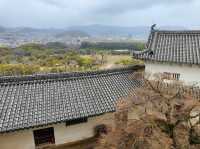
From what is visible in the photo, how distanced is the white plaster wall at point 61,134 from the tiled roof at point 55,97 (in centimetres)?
119

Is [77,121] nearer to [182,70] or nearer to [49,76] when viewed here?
[49,76]

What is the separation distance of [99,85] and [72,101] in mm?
2446

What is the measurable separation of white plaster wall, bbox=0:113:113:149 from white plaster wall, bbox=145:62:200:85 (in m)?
6.00

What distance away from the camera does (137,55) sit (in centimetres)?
1877

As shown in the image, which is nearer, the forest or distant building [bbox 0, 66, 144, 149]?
distant building [bbox 0, 66, 144, 149]

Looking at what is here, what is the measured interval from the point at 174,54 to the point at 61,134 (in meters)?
9.74

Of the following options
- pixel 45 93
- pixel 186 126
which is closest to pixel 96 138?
pixel 45 93

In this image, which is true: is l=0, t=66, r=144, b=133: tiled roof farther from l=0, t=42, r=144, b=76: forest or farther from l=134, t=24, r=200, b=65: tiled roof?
l=0, t=42, r=144, b=76: forest

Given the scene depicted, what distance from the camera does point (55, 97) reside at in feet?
46.1

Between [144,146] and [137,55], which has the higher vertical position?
[137,55]

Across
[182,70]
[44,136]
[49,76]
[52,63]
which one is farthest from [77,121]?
[52,63]

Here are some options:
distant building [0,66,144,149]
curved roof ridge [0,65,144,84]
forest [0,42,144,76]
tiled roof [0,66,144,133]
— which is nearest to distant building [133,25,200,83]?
tiled roof [0,66,144,133]

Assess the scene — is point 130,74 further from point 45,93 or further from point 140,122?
point 140,122

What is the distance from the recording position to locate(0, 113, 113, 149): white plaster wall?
13141 mm
